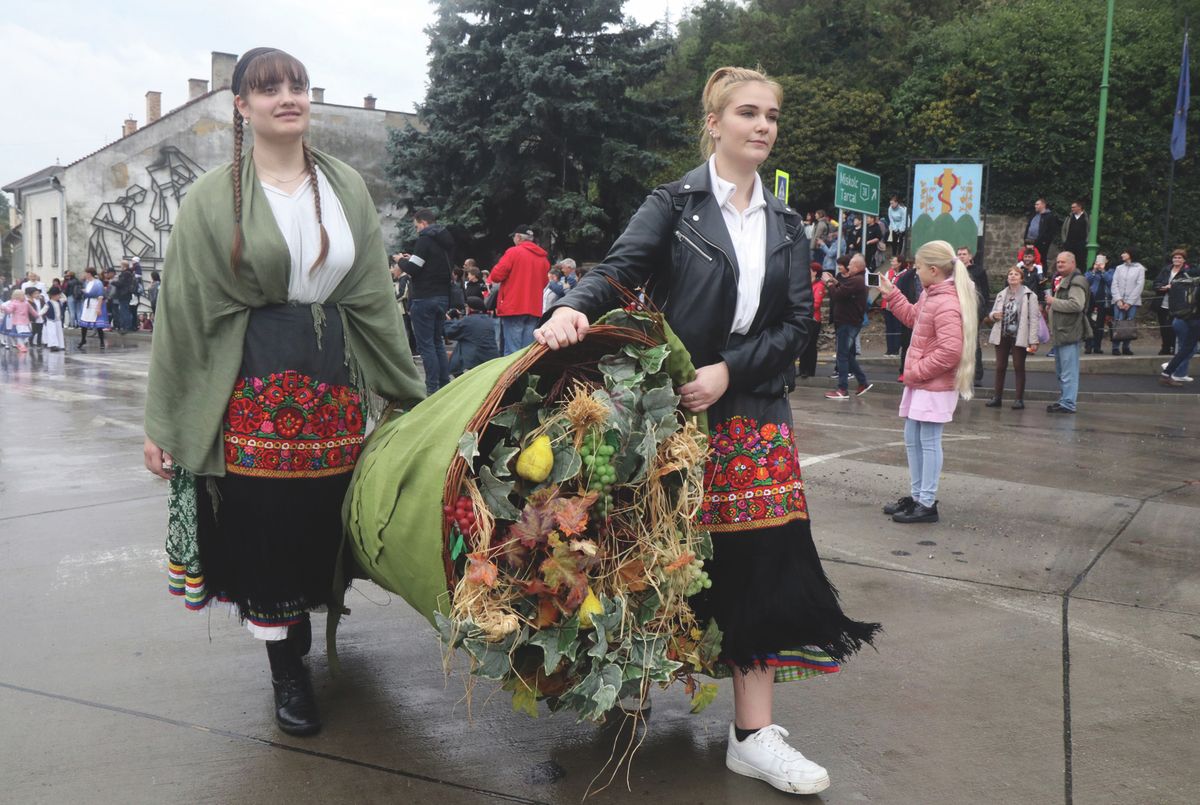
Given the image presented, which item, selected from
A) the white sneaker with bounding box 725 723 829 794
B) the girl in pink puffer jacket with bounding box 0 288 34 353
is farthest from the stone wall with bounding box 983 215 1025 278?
the white sneaker with bounding box 725 723 829 794

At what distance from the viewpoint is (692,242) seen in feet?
9.37

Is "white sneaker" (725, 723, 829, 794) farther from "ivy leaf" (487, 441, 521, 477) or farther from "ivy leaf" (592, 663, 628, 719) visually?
"ivy leaf" (487, 441, 521, 477)

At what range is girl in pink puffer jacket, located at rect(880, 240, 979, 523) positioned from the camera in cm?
599

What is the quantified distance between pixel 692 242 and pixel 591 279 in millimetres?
331

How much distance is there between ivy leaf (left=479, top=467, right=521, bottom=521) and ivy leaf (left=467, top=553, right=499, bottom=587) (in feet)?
0.39

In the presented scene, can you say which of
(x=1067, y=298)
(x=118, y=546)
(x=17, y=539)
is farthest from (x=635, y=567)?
(x=1067, y=298)

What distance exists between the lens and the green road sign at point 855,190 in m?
18.7

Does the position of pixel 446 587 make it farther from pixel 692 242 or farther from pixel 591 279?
pixel 692 242

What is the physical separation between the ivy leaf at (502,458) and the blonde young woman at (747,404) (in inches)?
20.6

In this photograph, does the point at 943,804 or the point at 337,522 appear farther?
the point at 337,522

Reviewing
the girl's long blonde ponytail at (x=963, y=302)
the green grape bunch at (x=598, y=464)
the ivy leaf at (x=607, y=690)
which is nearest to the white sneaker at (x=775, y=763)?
the ivy leaf at (x=607, y=690)

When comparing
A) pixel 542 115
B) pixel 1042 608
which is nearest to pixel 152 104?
pixel 542 115

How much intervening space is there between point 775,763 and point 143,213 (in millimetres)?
38786

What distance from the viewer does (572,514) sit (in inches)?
93.0
